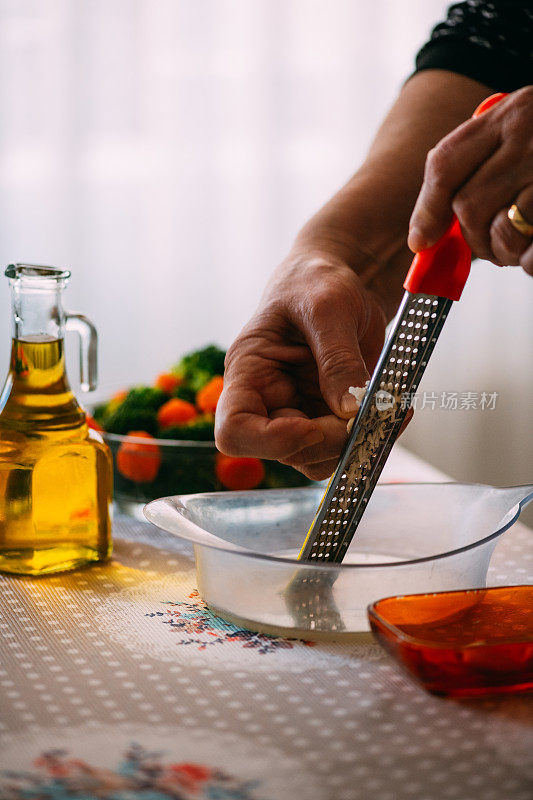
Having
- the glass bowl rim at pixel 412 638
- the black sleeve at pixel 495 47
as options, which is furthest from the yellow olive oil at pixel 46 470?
the black sleeve at pixel 495 47

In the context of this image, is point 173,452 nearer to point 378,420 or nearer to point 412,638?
point 378,420

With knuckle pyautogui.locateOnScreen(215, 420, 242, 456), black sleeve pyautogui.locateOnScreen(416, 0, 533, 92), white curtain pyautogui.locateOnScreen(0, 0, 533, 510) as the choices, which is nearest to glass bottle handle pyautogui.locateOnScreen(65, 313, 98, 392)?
knuckle pyautogui.locateOnScreen(215, 420, 242, 456)

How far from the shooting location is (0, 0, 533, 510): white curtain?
211cm

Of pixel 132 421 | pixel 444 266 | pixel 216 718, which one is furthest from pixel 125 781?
pixel 132 421

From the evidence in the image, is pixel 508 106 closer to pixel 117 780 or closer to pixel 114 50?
pixel 117 780

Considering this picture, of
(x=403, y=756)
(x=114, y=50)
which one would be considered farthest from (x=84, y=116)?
(x=403, y=756)

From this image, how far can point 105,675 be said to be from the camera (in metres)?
0.60

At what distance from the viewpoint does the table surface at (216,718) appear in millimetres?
472

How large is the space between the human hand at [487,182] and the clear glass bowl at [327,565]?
0.22 metres

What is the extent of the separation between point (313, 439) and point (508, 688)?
27cm

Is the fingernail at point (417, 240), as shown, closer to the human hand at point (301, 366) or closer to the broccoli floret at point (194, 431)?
the human hand at point (301, 366)

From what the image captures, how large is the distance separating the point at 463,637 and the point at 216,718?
0.18 meters

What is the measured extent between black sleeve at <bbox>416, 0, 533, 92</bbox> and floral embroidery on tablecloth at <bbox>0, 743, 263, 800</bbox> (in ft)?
2.95

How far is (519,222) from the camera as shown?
0.68m
